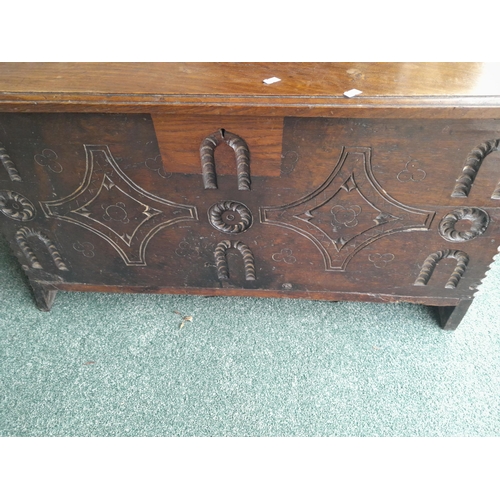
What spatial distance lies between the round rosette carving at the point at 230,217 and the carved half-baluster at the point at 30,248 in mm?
536

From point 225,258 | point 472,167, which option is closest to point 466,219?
point 472,167

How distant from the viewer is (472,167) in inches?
43.3

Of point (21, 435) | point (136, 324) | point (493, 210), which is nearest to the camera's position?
point (493, 210)

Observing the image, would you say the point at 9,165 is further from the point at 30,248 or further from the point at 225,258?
the point at 225,258

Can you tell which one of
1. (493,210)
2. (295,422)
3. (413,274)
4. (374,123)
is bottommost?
(295,422)

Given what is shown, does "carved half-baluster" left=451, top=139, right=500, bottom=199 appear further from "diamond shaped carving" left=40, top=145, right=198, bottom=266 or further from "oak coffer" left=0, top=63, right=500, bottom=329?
"diamond shaped carving" left=40, top=145, right=198, bottom=266

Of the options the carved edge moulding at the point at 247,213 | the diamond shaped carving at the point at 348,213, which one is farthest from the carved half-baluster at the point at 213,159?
the diamond shaped carving at the point at 348,213

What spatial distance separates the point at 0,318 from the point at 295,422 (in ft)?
3.66

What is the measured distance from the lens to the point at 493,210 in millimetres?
1169

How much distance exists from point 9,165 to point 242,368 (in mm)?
916

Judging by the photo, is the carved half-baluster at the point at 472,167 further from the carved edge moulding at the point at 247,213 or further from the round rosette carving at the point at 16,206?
the round rosette carving at the point at 16,206

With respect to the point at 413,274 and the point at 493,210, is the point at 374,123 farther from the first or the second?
the point at 413,274

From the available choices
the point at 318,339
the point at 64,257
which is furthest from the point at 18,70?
the point at 318,339

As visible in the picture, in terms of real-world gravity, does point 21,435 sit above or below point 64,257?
below
